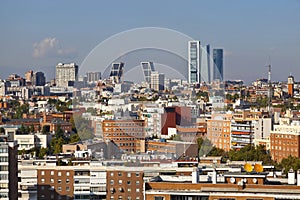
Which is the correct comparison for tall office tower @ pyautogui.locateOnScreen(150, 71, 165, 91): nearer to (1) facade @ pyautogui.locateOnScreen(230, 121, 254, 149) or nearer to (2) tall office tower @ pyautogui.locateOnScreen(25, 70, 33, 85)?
(1) facade @ pyautogui.locateOnScreen(230, 121, 254, 149)

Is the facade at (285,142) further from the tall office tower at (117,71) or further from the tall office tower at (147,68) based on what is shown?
the tall office tower at (117,71)

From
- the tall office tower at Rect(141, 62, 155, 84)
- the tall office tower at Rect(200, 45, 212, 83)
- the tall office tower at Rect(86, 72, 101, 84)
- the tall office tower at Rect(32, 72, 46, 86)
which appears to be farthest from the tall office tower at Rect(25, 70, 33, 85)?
the tall office tower at Rect(141, 62, 155, 84)

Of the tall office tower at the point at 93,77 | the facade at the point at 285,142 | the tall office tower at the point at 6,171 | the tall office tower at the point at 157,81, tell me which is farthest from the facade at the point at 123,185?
the facade at the point at 285,142

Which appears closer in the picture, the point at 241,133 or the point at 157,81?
the point at 157,81

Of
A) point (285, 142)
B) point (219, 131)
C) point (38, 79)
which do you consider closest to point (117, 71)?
point (285, 142)

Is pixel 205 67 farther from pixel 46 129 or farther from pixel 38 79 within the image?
pixel 38 79

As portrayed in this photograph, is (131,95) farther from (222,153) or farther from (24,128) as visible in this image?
(24,128)

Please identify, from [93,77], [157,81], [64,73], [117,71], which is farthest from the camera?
[64,73]
